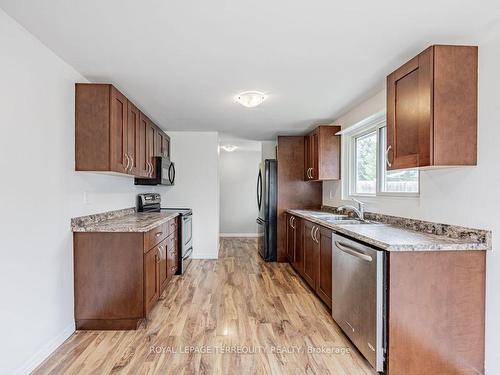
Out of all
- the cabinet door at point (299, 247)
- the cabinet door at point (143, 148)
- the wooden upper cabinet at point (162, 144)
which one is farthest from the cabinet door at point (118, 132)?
the cabinet door at point (299, 247)

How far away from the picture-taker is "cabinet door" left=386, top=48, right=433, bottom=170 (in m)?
2.08

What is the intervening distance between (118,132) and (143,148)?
2.78 feet

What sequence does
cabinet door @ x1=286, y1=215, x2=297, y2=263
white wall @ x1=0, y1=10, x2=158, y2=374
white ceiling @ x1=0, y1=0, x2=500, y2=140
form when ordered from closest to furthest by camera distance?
white ceiling @ x1=0, y1=0, x2=500, y2=140 < white wall @ x1=0, y1=10, x2=158, y2=374 < cabinet door @ x1=286, y1=215, x2=297, y2=263

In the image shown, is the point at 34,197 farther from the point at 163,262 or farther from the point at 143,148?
the point at 143,148

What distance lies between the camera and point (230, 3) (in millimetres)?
1714

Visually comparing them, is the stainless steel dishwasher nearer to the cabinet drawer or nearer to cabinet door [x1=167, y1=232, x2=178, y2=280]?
the cabinet drawer

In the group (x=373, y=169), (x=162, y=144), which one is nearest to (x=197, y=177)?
(x=162, y=144)

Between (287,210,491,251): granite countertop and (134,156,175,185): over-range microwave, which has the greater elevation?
(134,156,175,185): over-range microwave

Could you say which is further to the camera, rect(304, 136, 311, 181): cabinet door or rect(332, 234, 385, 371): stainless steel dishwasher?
rect(304, 136, 311, 181): cabinet door

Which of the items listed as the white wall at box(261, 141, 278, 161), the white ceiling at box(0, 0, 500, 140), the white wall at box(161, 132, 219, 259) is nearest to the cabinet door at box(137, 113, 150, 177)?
the white ceiling at box(0, 0, 500, 140)

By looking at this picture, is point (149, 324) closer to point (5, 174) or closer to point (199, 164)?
point (5, 174)

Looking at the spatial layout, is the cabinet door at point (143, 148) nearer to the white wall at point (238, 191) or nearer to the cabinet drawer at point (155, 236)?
the cabinet drawer at point (155, 236)

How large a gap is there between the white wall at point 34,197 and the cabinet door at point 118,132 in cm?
31

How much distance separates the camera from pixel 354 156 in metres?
4.32
